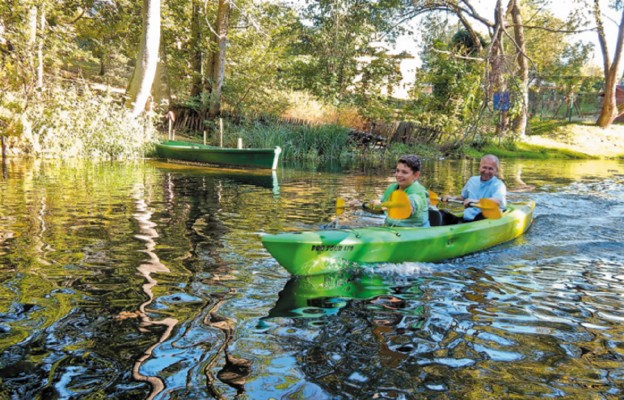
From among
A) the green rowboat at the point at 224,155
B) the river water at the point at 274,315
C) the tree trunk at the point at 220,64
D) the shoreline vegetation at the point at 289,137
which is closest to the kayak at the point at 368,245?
the river water at the point at 274,315

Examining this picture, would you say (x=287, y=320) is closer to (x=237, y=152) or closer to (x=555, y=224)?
(x=555, y=224)

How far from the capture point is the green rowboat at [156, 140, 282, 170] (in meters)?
13.9

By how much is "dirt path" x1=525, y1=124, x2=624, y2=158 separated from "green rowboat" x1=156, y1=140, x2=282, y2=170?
15.3 metres

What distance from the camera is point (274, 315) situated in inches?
150

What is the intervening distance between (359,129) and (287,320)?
60.2ft

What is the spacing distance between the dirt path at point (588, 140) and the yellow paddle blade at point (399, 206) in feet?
70.0

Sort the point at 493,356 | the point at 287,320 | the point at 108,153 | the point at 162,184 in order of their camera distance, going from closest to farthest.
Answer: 1. the point at 493,356
2. the point at 287,320
3. the point at 162,184
4. the point at 108,153

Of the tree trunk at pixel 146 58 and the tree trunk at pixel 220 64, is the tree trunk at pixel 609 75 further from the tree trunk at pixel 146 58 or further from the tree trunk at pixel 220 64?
the tree trunk at pixel 146 58

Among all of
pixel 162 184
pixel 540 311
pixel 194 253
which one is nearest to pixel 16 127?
pixel 162 184

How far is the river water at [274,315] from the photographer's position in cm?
279

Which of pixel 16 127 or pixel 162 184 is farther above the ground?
pixel 16 127

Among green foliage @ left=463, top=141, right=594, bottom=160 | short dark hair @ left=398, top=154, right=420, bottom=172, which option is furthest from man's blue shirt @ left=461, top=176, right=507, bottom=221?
green foliage @ left=463, top=141, right=594, bottom=160

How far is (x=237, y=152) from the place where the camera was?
1423cm

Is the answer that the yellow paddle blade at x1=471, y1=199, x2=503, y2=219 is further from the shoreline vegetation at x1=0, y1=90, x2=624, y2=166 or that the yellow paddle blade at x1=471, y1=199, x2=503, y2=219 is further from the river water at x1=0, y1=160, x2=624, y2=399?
the shoreline vegetation at x1=0, y1=90, x2=624, y2=166
